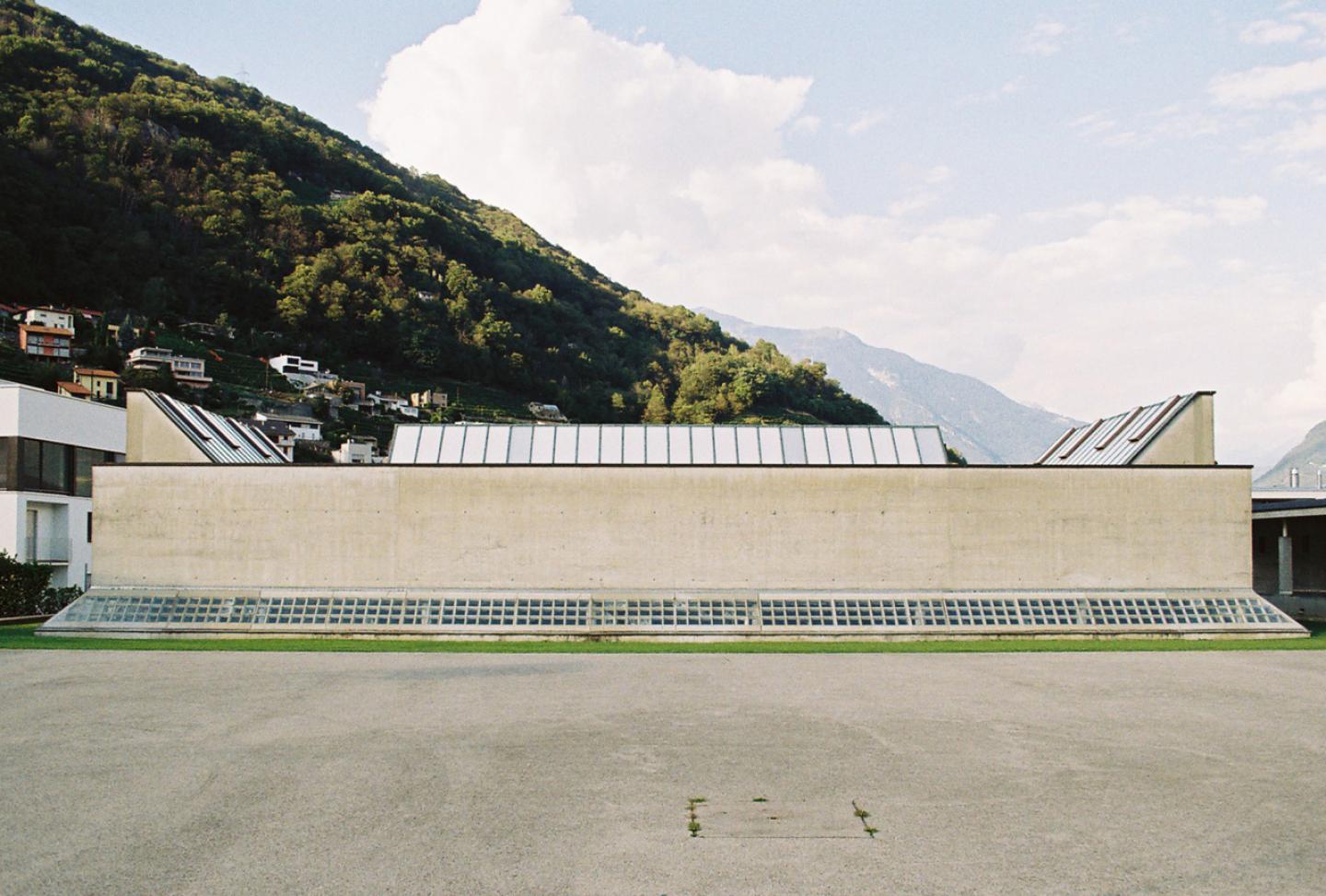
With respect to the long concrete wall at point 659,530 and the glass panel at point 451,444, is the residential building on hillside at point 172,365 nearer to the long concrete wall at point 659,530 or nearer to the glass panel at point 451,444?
the glass panel at point 451,444

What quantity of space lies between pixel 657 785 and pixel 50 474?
38.0 meters

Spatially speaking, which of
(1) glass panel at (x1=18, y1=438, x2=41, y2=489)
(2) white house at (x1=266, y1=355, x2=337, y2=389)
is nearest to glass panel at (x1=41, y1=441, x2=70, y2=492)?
(1) glass panel at (x1=18, y1=438, x2=41, y2=489)

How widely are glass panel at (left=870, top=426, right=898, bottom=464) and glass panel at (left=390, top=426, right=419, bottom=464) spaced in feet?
47.1

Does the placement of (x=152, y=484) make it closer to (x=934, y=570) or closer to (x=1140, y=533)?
(x=934, y=570)

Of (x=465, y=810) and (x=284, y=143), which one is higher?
(x=284, y=143)

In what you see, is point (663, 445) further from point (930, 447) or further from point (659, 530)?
point (930, 447)

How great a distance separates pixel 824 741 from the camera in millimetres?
12758

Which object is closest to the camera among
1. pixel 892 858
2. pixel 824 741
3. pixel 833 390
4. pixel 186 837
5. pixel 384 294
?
pixel 892 858

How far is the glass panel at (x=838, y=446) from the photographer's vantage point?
100ft

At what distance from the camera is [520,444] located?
30672 millimetres

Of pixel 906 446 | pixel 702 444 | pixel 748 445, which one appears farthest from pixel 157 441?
pixel 906 446

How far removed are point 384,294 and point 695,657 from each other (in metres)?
108

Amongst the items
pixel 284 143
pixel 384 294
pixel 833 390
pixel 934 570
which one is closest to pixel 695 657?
pixel 934 570

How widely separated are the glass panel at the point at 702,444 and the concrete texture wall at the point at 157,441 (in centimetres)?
1462
